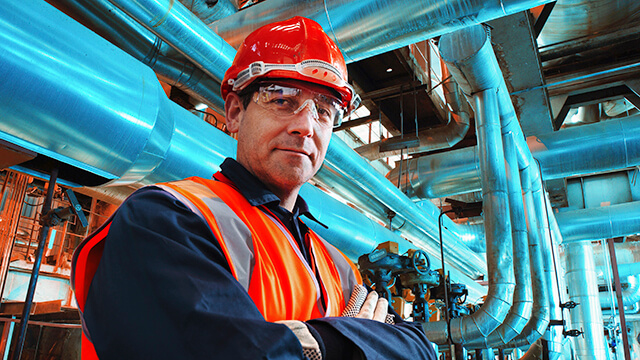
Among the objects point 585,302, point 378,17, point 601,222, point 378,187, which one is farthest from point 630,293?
point 378,17

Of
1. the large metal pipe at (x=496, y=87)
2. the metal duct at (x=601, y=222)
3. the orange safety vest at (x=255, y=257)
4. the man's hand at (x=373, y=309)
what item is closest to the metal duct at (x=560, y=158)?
the large metal pipe at (x=496, y=87)

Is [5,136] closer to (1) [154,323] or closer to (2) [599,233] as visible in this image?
(1) [154,323]

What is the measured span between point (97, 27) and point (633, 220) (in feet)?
23.9

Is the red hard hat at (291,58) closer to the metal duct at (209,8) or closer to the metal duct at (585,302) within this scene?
the metal duct at (209,8)

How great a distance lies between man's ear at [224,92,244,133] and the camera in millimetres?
1313

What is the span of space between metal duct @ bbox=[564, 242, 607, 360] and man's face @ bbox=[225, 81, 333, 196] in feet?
30.6

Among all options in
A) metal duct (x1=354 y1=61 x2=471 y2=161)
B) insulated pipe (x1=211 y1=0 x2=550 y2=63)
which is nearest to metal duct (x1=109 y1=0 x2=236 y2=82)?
insulated pipe (x1=211 y1=0 x2=550 y2=63)

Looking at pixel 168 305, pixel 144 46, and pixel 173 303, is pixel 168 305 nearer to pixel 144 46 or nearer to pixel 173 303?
pixel 173 303

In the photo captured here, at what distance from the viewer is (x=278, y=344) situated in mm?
692

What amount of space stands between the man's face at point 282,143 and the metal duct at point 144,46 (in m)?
1.86

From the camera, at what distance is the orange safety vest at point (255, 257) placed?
0.88 metres

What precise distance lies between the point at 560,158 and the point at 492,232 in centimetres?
180

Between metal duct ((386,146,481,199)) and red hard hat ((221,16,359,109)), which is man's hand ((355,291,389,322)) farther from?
metal duct ((386,146,481,199))

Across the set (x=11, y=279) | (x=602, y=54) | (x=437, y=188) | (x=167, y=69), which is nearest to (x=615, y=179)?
(x=602, y=54)
